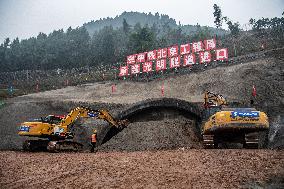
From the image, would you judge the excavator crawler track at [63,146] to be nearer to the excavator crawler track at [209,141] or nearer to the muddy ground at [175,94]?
the muddy ground at [175,94]

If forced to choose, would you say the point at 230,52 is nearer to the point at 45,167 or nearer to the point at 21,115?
the point at 21,115

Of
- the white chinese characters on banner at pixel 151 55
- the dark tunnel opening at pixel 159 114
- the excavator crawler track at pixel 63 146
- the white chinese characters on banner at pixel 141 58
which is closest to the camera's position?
the excavator crawler track at pixel 63 146

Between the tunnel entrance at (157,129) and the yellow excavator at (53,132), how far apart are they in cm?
211

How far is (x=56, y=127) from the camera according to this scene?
56.6 ft

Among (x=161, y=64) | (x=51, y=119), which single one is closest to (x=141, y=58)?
(x=161, y=64)

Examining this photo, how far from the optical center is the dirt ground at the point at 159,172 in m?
7.86

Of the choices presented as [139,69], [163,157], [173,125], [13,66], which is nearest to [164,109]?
[173,125]

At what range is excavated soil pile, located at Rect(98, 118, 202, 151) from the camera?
52.3 feet

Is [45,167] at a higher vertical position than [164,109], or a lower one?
lower

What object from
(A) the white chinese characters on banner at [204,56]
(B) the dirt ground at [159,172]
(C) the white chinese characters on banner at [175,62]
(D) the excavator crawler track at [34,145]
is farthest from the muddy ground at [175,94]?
(B) the dirt ground at [159,172]

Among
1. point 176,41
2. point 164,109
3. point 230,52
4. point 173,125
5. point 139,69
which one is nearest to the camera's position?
point 173,125

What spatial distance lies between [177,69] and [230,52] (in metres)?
14.0

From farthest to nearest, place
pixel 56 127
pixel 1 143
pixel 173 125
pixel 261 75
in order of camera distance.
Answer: pixel 261 75 → pixel 1 143 → pixel 173 125 → pixel 56 127

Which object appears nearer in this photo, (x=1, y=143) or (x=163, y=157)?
(x=163, y=157)
